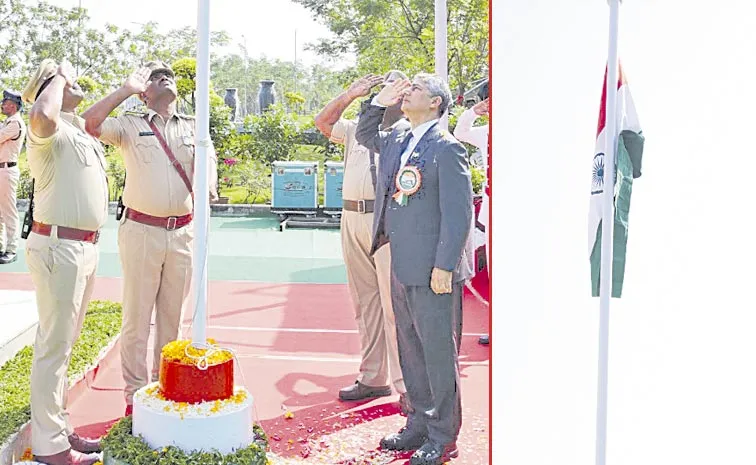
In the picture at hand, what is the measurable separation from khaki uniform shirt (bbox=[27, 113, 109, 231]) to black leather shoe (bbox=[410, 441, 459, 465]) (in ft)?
4.86

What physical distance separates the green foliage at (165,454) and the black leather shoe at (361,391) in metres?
0.94

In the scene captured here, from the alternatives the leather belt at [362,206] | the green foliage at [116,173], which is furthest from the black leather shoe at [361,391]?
the green foliage at [116,173]

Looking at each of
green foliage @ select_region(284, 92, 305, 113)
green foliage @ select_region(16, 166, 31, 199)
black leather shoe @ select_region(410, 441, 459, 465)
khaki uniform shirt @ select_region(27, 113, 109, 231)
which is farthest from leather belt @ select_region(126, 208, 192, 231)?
green foliage @ select_region(16, 166, 31, 199)

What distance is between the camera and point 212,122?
4.57 meters

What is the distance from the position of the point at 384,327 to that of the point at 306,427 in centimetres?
67

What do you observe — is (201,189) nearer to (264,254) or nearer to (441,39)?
(441,39)

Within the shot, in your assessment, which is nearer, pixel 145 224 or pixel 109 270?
pixel 145 224

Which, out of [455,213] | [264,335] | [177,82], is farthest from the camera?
[264,335]

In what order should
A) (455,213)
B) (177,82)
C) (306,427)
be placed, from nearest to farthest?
(455,213) < (306,427) < (177,82)

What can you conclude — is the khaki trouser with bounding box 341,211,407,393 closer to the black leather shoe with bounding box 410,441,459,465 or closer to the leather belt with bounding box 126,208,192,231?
the black leather shoe with bounding box 410,441,459,465

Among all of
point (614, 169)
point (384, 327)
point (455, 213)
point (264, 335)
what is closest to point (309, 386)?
point (384, 327)

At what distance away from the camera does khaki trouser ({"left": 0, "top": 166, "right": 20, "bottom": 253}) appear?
679cm

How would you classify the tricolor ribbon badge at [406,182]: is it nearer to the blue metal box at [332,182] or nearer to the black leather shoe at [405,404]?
the black leather shoe at [405,404]

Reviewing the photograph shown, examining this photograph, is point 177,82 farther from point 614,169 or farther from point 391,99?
point 614,169
